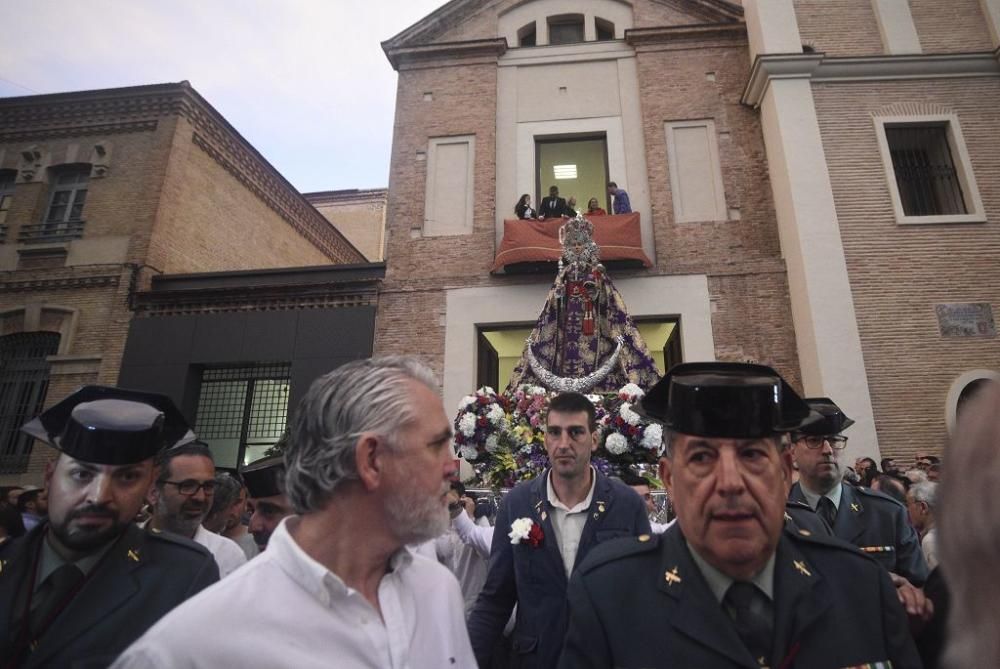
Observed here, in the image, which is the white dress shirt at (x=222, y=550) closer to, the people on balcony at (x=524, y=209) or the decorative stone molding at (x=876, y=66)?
the people on balcony at (x=524, y=209)

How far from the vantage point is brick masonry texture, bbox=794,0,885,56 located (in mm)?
11672

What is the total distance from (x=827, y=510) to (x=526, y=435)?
2.91m

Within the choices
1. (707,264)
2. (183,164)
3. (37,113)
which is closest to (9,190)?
(37,113)

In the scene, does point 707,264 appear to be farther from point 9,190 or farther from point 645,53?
point 9,190

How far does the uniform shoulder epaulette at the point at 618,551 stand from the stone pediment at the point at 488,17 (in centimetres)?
1327

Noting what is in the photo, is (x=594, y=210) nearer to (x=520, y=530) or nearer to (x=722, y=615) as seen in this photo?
(x=520, y=530)

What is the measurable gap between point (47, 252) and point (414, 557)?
14.7 metres

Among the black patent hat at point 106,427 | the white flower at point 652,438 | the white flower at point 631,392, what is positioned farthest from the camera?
the white flower at point 631,392

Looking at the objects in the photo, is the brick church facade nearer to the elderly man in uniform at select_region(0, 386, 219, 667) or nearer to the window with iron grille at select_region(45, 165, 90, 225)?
the window with iron grille at select_region(45, 165, 90, 225)

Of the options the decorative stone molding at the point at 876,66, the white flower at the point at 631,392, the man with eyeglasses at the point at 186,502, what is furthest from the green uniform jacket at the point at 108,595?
the decorative stone molding at the point at 876,66

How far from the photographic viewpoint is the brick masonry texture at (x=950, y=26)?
37.6 feet

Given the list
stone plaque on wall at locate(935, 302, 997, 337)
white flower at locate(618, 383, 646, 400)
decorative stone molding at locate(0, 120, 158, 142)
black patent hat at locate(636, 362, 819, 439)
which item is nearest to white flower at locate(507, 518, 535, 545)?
black patent hat at locate(636, 362, 819, 439)

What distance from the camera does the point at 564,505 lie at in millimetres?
3037

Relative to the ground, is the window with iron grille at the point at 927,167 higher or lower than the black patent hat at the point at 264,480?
higher
